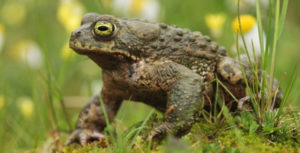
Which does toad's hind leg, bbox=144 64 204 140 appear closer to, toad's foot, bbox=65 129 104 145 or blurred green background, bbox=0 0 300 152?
blurred green background, bbox=0 0 300 152

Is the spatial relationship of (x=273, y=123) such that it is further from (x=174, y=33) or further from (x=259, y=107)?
(x=174, y=33)

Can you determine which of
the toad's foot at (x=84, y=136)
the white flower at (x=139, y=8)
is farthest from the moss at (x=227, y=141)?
the white flower at (x=139, y=8)

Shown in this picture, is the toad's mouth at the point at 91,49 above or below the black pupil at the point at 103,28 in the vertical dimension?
below

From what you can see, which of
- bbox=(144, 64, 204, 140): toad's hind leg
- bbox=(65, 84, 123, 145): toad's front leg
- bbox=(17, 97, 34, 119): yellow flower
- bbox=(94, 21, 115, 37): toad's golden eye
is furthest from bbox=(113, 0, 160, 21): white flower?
bbox=(144, 64, 204, 140): toad's hind leg

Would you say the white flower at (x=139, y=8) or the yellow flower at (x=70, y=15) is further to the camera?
the white flower at (x=139, y=8)

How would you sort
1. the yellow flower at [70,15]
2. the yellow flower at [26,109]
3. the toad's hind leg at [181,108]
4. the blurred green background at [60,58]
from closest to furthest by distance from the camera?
the toad's hind leg at [181,108]
the blurred green background at [60,58]
the yellow flower at [70,15]
the yellow flower at [26,109]

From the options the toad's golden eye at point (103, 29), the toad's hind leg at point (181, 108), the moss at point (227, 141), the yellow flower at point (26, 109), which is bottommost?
the yellow flower at point (26, 109)

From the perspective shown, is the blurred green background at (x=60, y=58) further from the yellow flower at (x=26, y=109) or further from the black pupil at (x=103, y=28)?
the black pupil at (x=103, y=28)
